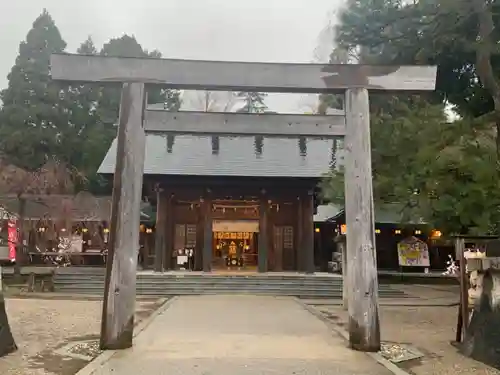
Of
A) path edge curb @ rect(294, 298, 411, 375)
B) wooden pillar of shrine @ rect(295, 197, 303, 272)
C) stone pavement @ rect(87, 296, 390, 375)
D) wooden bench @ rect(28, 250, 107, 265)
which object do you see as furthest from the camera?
wooden bench @ rect(28, 250, 107, 265)

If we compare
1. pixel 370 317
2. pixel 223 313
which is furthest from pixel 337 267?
pixel 370 317

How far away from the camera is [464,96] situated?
11.4 meters

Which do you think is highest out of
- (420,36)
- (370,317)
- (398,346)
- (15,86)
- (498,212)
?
(15,86)

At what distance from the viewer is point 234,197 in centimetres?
2239

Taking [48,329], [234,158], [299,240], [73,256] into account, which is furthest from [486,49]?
[73,256]

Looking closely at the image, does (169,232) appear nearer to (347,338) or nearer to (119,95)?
(347,338)

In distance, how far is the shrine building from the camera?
2138 centimetres

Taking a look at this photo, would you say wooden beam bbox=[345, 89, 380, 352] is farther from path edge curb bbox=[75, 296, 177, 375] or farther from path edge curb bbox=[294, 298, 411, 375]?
path edge curb bbox=[75, 296, 177, 375]

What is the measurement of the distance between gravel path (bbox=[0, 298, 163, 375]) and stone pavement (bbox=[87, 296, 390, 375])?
Result: 31.7 inches

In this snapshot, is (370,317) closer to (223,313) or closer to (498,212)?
(498,212)

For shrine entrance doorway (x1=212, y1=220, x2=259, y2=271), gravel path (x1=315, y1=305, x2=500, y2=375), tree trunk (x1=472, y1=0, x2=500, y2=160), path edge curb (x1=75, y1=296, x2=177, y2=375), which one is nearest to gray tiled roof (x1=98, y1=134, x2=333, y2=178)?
shrine entrance doorway (x1=212, y1=220, x2=259, y2=271)

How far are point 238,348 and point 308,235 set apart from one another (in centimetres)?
1400

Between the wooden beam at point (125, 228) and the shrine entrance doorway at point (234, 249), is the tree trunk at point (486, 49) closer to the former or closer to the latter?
the wooden beam at point (125, 228)

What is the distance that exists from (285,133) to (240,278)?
11.9 m
